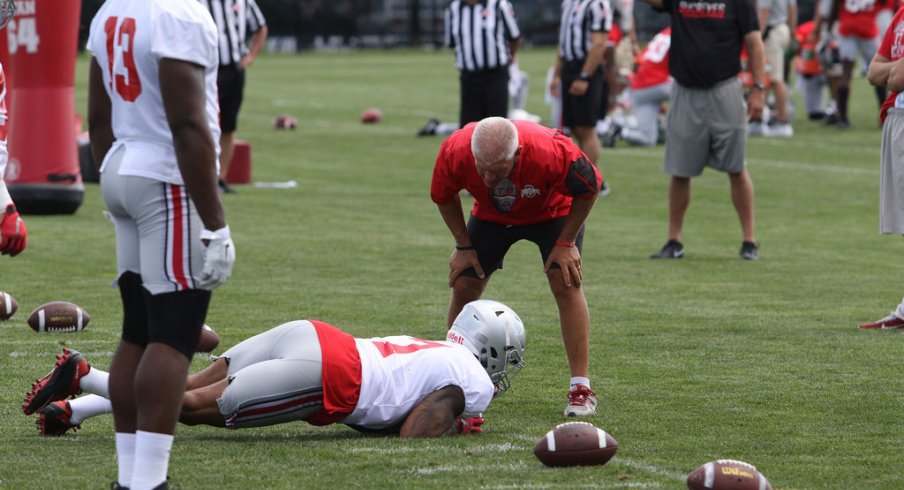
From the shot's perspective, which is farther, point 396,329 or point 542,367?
point 396,329

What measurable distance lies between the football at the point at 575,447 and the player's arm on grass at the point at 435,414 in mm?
542

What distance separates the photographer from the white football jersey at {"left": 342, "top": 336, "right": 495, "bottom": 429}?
18.8ft

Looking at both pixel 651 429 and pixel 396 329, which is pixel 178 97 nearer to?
pixel 651 429

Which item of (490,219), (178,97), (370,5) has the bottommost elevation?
(370,5)

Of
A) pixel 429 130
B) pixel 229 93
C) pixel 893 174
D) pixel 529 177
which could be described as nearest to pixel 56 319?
pixel 529 177

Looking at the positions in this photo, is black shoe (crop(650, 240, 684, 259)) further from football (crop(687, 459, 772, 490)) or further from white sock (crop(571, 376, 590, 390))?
football (crop(687, 459, 772, 490))

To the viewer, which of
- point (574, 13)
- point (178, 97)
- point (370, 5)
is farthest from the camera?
point (370, 5)

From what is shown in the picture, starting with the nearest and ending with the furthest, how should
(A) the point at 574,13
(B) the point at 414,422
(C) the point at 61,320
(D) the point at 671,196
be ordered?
(B) the point at 414,422
(C) the point at 61,320
(D) the point at 671,196
(A) the point at 574,13

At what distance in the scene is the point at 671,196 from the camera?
11.1 metres

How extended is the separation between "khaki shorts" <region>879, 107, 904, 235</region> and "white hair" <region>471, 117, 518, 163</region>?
2.83m

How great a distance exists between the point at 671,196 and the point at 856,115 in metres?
13.7

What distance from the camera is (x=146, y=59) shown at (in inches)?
176

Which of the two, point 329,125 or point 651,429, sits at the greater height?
point 651,429

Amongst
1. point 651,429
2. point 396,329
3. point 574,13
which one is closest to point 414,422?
point 651,429
